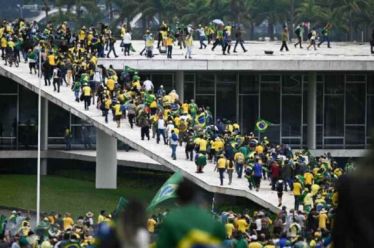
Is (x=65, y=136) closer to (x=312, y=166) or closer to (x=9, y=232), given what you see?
(x=312, y=166)

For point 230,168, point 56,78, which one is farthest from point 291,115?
point 230,168

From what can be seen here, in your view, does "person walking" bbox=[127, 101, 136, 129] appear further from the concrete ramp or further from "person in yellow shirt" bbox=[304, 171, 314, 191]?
"person in yellow shirt" bbox=[304, 171, 314, 191]

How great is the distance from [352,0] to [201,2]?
393 inches

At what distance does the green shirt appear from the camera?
7.71 m

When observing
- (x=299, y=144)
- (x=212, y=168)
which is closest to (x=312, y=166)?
(x=212, y=168)

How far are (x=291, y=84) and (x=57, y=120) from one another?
8480 millimetres

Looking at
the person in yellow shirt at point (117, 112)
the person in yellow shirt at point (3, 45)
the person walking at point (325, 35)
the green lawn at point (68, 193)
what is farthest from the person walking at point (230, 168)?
the person walking at point (325, 35)

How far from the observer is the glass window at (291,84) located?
56.5 metres

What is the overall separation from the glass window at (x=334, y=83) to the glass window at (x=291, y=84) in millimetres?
986

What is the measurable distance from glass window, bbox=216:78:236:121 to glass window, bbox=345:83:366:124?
4.13 metres

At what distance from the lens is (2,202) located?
42.8 m

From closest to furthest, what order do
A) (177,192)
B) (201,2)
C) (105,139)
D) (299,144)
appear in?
(177,192) → (105,139) → (299,144) → (201,2)

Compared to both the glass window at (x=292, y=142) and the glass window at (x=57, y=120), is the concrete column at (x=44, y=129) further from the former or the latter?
the glass window at (x=292, y=142)

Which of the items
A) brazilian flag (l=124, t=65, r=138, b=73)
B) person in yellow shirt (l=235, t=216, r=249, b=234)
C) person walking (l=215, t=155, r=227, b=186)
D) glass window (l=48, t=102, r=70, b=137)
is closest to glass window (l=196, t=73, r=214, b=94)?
glass window (l=48, t=102, r=70, b=137)
